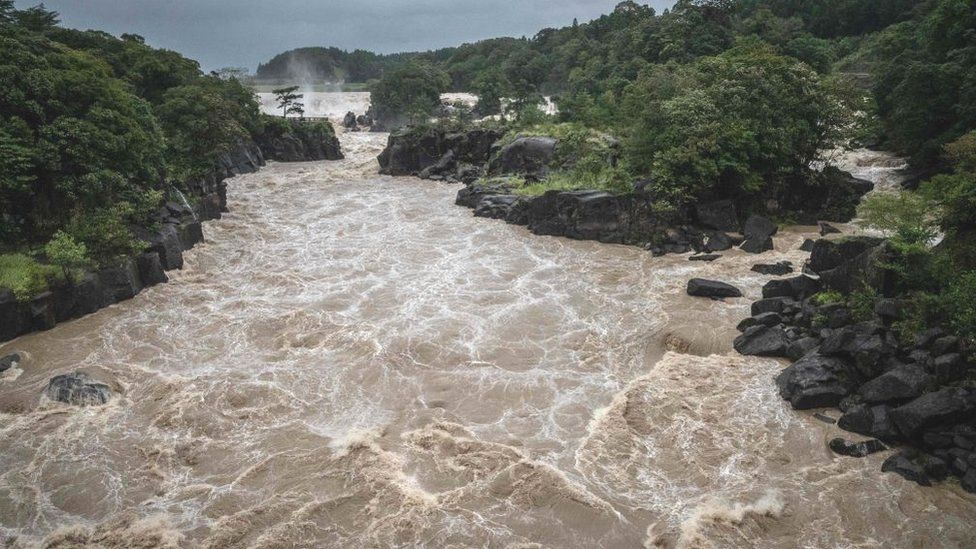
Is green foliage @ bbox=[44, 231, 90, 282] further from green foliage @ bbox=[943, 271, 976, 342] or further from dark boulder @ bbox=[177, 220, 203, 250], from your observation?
green foliage @ bbox=[943, 271, 976, 342]

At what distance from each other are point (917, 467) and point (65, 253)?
26357mm

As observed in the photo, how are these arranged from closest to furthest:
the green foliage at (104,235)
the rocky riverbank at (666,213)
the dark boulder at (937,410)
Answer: the dark boulder at (937,410) → the green foliage at (104,235) → the rocky riverbank at (666,213)

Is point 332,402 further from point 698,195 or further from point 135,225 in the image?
point 698,195

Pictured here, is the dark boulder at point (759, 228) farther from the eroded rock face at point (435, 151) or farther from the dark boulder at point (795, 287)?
the eroded rock face at point (435, 151)

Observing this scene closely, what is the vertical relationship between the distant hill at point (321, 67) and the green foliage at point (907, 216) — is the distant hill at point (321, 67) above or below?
above

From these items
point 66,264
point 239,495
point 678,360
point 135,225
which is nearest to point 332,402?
point 239,495

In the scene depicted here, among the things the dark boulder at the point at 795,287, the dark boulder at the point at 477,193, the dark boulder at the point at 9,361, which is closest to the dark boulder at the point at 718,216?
the dark boulder at the point at 795,287

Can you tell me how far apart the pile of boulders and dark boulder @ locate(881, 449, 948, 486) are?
20mm

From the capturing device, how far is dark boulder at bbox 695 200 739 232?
27844 millimetres

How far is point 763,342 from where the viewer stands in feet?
54.7

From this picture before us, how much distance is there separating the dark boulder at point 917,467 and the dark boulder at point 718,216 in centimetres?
1740

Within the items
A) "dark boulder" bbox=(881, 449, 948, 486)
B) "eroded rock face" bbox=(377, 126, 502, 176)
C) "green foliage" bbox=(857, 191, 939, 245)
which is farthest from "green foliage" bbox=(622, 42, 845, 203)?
"eroded rock face" bbox=(377, 126, 502, 176)

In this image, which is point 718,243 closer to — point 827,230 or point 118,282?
point 827,230

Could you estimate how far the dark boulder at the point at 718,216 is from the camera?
2784cm
